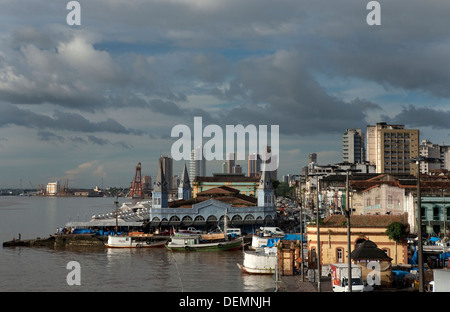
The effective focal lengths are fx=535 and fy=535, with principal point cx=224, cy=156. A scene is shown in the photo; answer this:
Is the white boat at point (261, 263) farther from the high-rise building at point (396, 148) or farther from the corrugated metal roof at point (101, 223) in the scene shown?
the high-rise building at point (396, 148)

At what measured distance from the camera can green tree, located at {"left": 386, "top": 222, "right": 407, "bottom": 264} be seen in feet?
131

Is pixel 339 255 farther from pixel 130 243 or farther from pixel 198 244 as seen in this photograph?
pixel 130 243

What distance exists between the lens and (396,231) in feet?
131

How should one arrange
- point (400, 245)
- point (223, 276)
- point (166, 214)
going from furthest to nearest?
point (166, 214), point (223, 276), point (400, 245)

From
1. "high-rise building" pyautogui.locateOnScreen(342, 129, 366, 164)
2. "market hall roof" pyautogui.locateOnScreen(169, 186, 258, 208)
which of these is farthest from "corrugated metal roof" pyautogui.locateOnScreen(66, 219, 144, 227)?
"high-rise building" pyautogui.locateOnScreen(342, 129, 366, 164)

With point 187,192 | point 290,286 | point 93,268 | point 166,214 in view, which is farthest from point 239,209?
point 290,286

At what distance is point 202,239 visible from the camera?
68562 millimetres

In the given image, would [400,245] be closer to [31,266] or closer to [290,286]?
[290,286]

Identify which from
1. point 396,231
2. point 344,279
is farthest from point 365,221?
point 344,279

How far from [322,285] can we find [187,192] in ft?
228

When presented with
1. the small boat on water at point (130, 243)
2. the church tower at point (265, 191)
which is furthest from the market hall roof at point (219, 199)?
the small boat on water at point (130, 243)

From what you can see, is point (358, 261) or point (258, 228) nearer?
point (358, 261)

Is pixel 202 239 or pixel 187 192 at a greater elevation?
pixel 187 192
